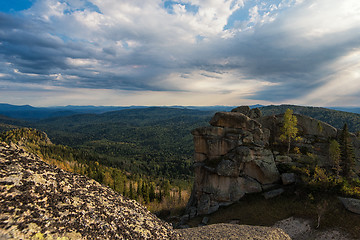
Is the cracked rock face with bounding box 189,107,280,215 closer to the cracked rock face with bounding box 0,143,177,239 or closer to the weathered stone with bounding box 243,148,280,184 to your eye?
the weathered stone with bounding box 243,148,280,184

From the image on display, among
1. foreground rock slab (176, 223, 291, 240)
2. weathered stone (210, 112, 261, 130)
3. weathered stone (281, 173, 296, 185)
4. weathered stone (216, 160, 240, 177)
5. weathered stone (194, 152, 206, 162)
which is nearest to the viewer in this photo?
foreground rock slab (176, 223, 291, 240)

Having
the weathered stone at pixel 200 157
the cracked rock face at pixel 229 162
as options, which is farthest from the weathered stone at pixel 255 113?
the weathered stone at pixel 200 157

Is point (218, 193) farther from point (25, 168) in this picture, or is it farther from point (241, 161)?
point (25, 168)

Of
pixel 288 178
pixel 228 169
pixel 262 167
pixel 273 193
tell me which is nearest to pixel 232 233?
pixel 228 169

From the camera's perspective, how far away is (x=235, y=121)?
143ft

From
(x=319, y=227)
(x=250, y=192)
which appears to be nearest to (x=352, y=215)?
(x=319, y=227)

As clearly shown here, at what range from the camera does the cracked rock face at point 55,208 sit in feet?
29.8

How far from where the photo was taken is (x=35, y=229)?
353 inches

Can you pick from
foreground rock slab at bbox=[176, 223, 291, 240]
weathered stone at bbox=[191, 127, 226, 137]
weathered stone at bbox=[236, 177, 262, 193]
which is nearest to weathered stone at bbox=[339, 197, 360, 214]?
foreground rock slab at bbox=[176, 223, 291, 240]

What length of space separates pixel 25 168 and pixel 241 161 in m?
38.0

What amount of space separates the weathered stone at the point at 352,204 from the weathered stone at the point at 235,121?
21.1 m

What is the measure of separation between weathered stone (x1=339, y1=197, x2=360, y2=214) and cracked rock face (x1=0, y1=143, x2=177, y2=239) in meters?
29.6

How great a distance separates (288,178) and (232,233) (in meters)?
22.3

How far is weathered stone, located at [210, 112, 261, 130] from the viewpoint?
43.2 metres
